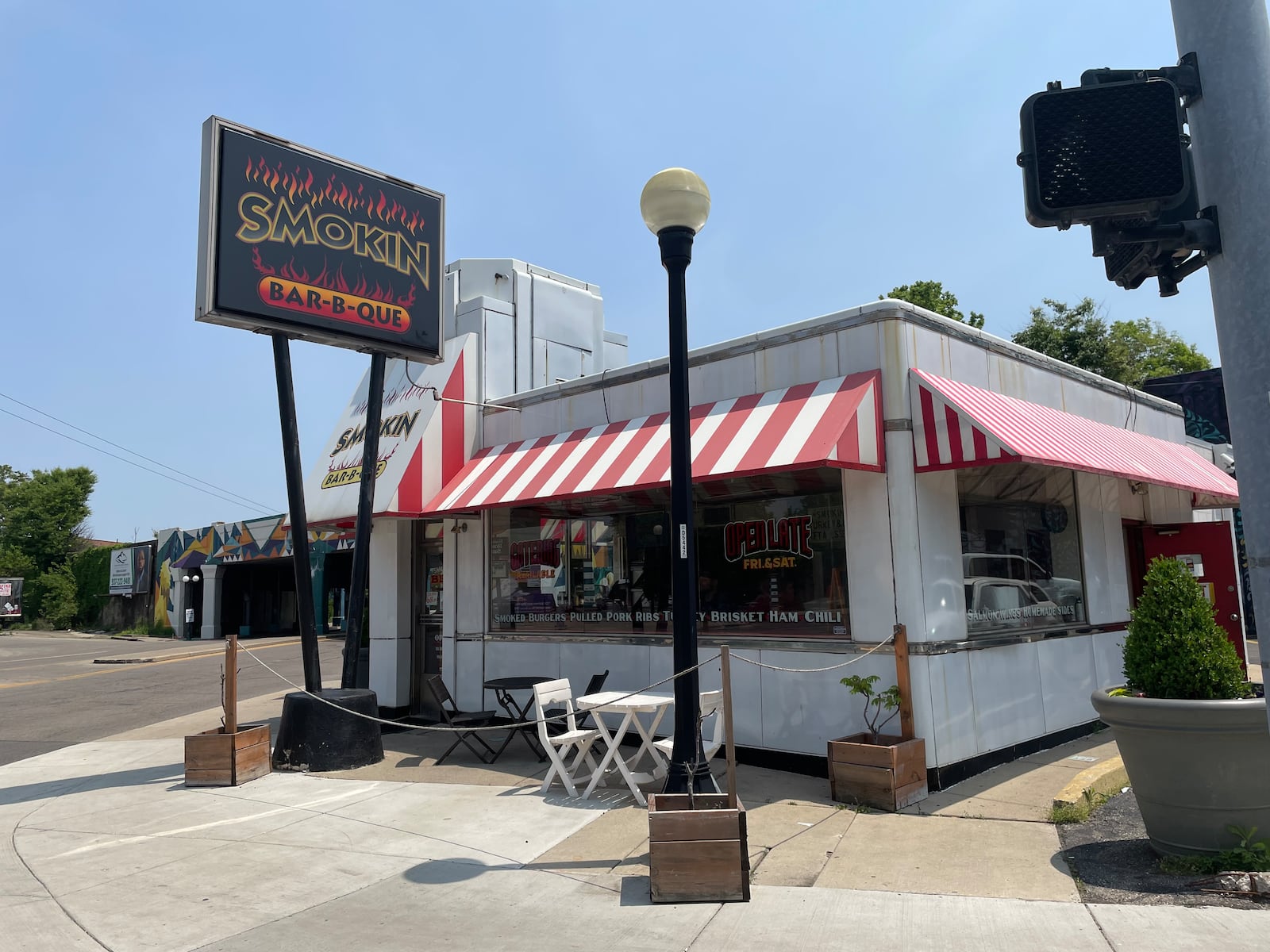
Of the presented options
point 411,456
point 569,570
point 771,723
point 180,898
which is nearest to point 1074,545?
point 771,723

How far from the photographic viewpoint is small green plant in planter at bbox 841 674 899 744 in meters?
7.00

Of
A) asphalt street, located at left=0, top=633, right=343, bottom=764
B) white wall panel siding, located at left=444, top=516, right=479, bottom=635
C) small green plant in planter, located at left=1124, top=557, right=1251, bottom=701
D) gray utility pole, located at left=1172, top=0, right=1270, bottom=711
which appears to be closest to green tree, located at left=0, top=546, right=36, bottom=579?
asphalt street, located at left=0, top=633, right=343, bottom=764

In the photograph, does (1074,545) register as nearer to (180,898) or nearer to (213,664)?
(180,898)

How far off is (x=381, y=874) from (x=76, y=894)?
1679 mm

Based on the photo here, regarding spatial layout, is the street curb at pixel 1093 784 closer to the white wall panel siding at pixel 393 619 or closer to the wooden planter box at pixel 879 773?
the wooden planter box at pixel 879 773

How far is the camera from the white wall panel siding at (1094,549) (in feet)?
31.1

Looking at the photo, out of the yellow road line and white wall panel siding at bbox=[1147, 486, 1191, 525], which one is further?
the yellow road line

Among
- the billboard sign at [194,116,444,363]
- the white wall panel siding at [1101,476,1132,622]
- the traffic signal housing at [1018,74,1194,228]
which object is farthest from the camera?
the white wall panel siding at [1101,476,1132,622]

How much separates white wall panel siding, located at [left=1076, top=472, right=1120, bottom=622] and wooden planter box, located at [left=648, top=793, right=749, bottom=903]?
6153mm

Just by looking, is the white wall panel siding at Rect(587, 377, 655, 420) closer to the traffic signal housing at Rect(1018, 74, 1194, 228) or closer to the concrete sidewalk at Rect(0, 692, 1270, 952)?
the concrete sidewalk at Rect(0, 692, 1270, 952)

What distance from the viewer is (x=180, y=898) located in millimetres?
5059

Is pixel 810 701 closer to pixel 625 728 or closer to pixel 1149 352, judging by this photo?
pixel 625 728

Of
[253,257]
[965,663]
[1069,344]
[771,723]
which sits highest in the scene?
[1069,344]

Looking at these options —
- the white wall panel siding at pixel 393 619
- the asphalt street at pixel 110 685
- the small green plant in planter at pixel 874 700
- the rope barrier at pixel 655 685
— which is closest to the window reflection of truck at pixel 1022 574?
the rope barrier at pixel 655 685
